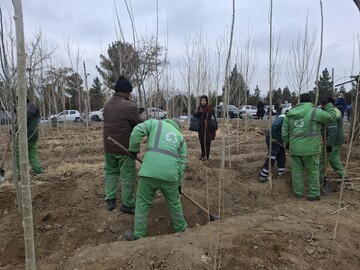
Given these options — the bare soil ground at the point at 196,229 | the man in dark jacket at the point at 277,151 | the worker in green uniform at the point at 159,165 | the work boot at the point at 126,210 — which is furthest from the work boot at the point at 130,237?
the man in dark jacket at the point at 277,151

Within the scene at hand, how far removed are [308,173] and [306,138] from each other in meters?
0.60

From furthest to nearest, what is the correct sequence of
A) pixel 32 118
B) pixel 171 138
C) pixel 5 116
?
1. pixel 5 116
2. pixel 32 118
3. pixel 171 138

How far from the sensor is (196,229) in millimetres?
3480

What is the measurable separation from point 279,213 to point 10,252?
11.0ft

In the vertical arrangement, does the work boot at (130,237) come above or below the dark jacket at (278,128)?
below

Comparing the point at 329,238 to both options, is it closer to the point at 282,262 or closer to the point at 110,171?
the point at 282,262

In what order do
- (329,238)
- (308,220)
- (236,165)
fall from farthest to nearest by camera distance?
(236,165) < (308,220) < (329,238)

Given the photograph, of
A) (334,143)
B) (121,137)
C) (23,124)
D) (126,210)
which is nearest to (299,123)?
(334,143)

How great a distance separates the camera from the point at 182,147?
3572 mm

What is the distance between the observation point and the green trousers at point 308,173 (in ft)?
16.3

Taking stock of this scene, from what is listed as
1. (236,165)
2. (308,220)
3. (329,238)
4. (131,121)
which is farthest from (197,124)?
(329,238)

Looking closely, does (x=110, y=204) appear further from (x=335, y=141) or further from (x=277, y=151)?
(x=335, y=141)

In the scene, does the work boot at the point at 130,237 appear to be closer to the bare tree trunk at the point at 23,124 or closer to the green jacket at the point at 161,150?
the green jacket at the point at 161,150

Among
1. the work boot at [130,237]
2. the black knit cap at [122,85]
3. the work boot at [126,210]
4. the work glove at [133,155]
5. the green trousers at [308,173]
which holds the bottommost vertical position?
the work boot at [130,237]
